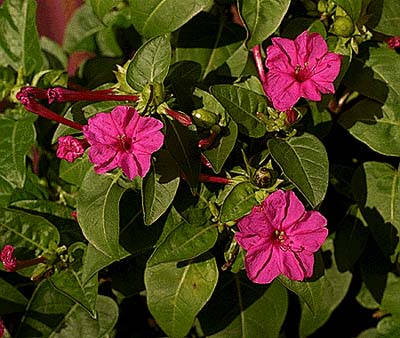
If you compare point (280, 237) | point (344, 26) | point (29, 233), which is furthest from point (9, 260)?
point (344, 26)

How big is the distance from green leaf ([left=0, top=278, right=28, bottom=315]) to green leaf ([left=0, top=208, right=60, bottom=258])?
0.29 ft

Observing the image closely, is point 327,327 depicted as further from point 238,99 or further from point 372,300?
point 238,99

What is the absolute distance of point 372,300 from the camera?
1426 mm

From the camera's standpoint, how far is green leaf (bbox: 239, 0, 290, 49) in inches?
41.9

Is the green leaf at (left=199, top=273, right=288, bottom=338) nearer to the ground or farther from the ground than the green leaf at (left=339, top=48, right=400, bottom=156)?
nearer to the ground

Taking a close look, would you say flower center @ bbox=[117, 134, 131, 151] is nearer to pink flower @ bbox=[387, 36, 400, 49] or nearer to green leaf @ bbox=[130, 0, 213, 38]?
green leaf @ bbox=[130, 0, 213, 38]

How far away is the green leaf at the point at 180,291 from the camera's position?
46.1 inches

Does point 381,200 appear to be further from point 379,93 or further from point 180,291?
point 180,291

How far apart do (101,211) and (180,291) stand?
7.7 inches

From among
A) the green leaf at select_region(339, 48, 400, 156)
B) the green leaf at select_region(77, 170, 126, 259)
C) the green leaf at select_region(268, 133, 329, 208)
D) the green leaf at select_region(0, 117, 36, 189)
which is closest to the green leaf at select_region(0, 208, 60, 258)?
the green leaf at select_region(0, 117, 36, 189)

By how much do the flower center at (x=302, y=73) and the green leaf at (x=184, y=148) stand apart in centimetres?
16

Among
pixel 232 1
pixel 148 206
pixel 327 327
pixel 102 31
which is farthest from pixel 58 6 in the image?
pixel 148 206

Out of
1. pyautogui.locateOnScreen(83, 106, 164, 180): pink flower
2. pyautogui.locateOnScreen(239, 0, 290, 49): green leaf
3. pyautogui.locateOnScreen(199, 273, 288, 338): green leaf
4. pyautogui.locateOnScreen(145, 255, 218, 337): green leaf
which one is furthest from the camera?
pyautogui.locateOnScreen(199, 273, 288, 338): green leaf

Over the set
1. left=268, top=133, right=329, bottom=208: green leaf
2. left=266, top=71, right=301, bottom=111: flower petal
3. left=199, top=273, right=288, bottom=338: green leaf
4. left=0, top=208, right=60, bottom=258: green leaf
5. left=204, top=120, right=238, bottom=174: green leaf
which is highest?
left=266, top=71, right=301, bottom=111: flower petal
